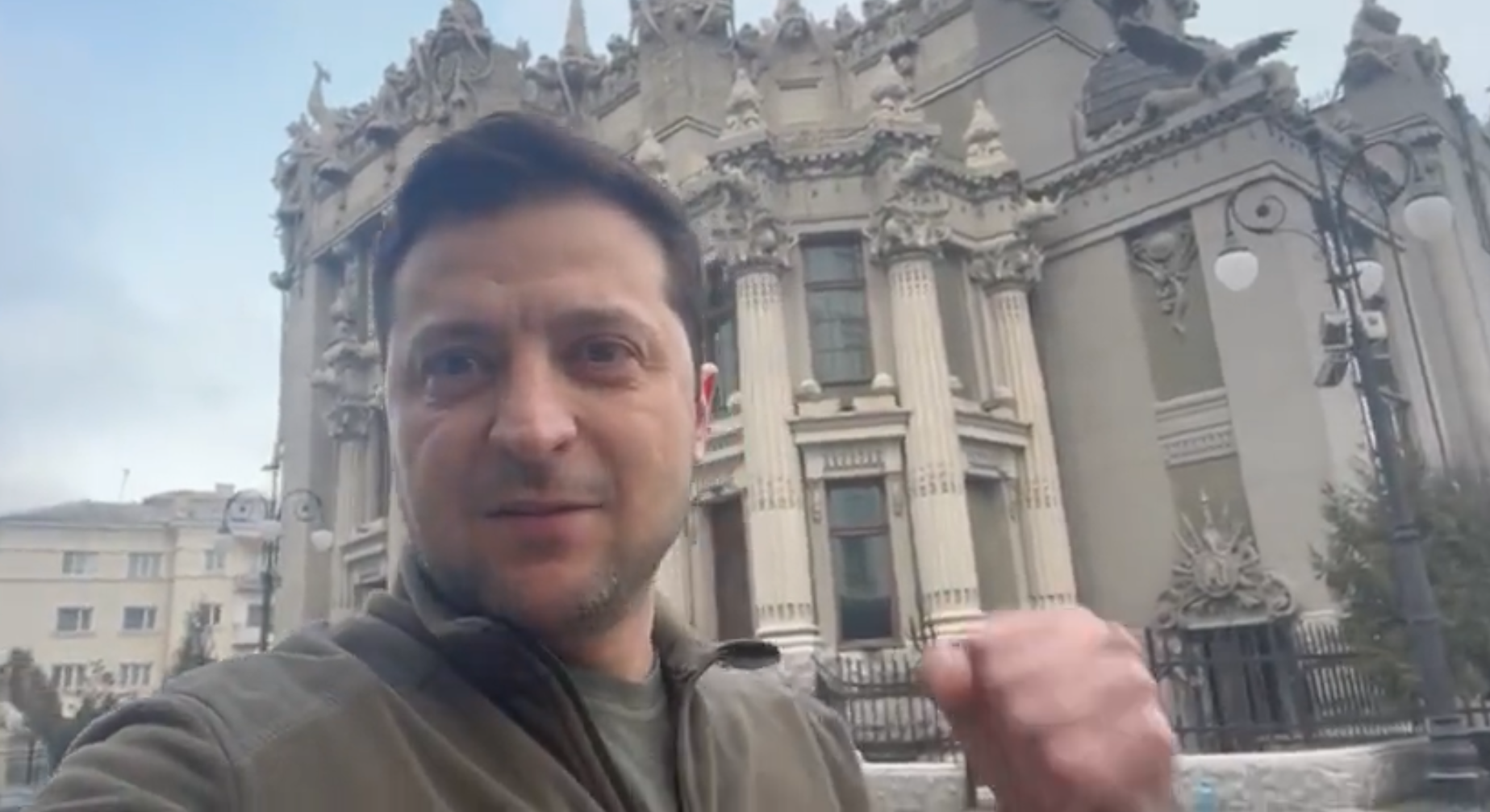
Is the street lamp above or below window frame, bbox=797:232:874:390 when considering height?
below

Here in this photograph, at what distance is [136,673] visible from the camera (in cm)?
5741

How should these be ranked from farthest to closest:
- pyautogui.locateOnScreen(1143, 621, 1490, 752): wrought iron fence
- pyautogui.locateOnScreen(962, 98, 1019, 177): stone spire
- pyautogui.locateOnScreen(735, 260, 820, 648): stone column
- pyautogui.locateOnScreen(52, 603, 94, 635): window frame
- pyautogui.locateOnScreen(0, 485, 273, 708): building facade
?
pyautogui.locateOnScreen(52, 603, 94, 635): window frame → pyautogui.locateOnScreen(0, 485, 273, 708): building facade → pyautogui.locateOnScreen(962, 98, 1019, 177): stone spire → pyautogui.locateOnScreen(735, 260, 820, 648): stone column → pyautogui.locateOnScreen(1143, 621, 1490, 752): wrought iron fence

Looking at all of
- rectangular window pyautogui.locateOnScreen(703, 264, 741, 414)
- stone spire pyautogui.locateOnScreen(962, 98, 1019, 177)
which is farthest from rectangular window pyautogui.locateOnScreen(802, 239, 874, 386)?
stone spire pyautogui.locateOnScreen(962, 98, 1019, 177)

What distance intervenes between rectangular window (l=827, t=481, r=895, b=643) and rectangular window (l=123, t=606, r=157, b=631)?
181 ft

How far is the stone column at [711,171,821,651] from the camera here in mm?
16891

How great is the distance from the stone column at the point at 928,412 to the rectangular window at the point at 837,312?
622 mm

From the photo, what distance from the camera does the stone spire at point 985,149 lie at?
67.4 ft

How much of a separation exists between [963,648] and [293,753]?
0.74 meters

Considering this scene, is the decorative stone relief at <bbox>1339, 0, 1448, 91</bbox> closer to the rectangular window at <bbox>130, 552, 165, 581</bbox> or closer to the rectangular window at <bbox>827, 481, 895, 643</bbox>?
the rectangular window at <bbox>827, 481, 895, 643</bbox>

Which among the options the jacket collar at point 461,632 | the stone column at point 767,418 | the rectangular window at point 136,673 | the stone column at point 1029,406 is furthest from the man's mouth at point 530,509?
the rectangular window at point 136,673

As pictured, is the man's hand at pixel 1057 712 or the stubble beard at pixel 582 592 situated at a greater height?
the stubble beard at pixel 582 592

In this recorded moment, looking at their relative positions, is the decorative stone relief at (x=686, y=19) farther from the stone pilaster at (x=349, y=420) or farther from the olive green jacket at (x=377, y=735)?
the olive green jacket at (x=377, y=735)

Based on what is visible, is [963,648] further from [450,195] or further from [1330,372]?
[1330,372]

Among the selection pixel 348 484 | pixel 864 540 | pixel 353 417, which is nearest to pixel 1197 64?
pixel 864 540
